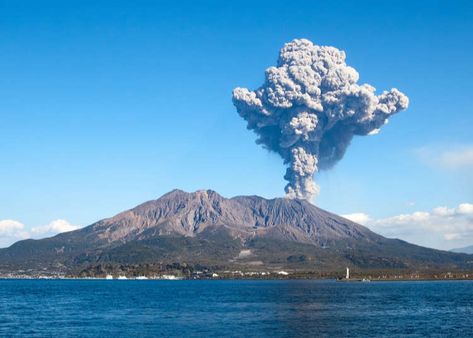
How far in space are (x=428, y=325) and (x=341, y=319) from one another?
13100 mm

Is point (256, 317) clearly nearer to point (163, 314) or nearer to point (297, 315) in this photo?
point (297, 315)

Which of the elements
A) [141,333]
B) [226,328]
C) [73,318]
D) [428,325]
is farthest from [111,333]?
[428,325]

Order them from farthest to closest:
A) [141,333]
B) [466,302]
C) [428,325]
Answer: [466,302] → [428,325] → [141,333]

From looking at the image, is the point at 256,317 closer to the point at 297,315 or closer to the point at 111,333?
the point at 297,315

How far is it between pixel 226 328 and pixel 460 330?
29.1 m

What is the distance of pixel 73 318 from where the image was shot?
100m

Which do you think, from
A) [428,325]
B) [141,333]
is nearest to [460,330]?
[428,325]

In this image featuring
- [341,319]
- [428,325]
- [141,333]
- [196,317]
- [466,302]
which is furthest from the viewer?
[466,302]

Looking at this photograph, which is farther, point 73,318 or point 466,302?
point 466,302

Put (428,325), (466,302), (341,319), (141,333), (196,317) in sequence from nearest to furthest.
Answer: (141,333)
(428,325)
(341,319)
(196,317)
(466,302)

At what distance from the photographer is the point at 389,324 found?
287 ft

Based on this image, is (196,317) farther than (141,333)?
Yes

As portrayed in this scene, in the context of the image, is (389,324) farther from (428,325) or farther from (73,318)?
(73,318)

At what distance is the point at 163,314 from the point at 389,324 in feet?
123
